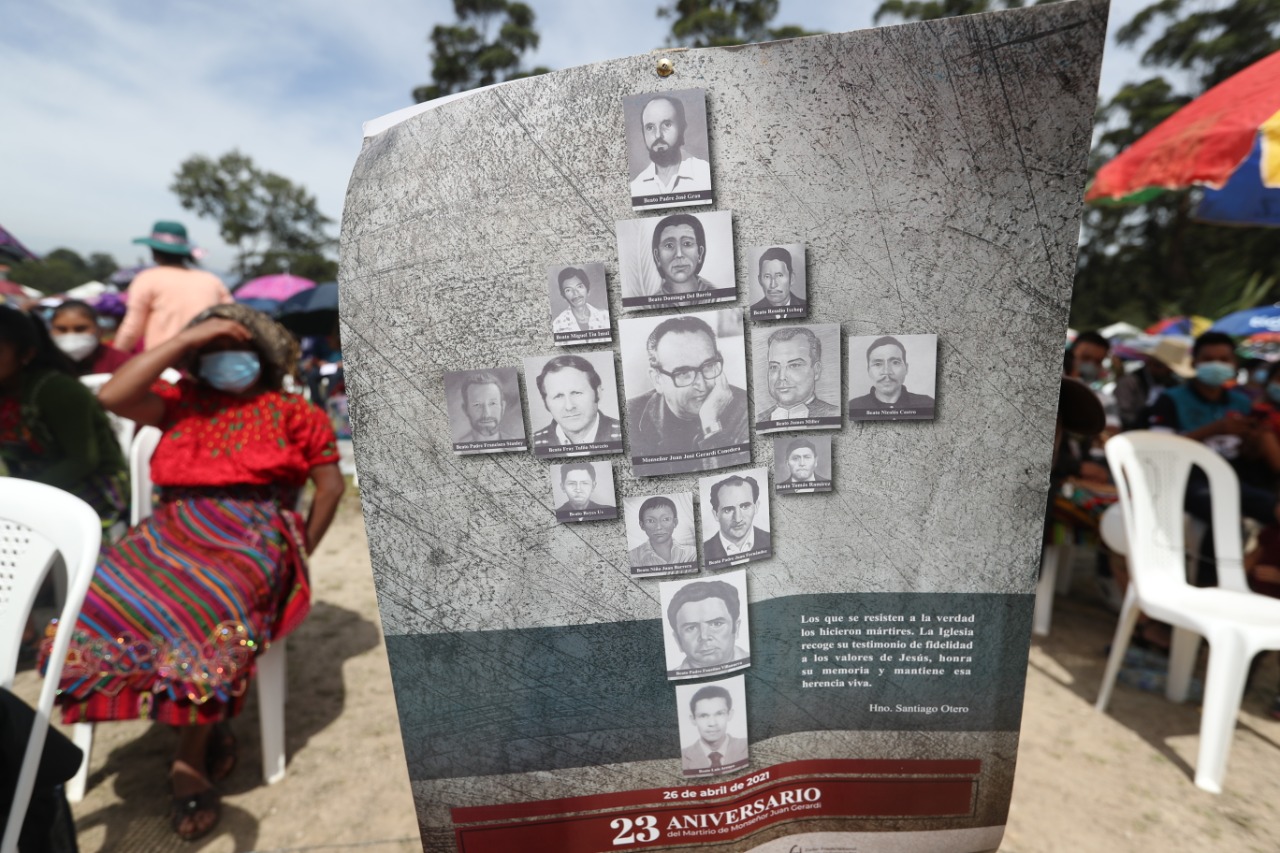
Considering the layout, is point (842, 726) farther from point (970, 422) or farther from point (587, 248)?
point (587, 248)

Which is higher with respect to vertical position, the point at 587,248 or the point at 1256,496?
the point at 587,248

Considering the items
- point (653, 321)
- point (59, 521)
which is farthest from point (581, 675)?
point (59, 521)

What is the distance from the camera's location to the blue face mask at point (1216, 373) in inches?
123

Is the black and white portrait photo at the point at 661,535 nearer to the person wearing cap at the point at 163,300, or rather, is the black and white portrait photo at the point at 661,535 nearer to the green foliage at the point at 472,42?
the person wearing cap at the point at 163,300

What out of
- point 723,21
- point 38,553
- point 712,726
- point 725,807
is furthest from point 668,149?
point 723,21

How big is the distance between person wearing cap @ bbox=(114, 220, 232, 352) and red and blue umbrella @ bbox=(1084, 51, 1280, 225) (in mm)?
4150

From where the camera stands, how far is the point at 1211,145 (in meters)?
2.02

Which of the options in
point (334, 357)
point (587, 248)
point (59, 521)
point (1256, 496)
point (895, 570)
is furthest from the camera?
point (334, 357)

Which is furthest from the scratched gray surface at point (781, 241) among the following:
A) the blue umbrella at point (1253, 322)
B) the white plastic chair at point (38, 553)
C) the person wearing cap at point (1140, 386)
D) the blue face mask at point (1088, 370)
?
the blue umbrella at point (1253, 322)

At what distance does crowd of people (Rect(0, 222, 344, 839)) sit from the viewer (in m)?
1.82

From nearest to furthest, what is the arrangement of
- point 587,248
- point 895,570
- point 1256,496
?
point 587,248 < point 895,570 < point 1256,496

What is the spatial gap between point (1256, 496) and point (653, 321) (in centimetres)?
348

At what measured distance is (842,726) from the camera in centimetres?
102

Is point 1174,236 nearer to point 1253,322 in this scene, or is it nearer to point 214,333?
point 1253,322
